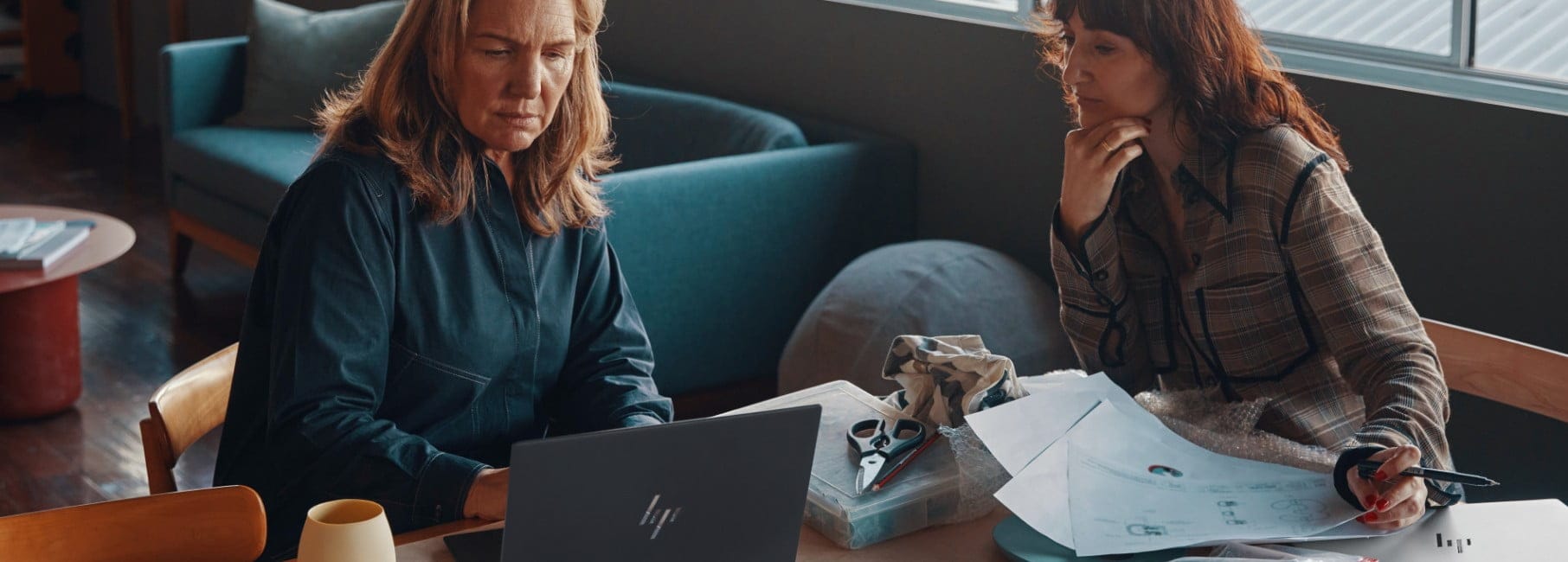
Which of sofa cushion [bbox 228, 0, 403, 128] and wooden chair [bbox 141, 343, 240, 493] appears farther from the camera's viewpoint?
sofa cushion [bbox 228, 0, 403, 128]

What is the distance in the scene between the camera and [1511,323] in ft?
8.05

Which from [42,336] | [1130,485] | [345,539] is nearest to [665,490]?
[345,539]

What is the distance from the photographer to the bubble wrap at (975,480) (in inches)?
54.8

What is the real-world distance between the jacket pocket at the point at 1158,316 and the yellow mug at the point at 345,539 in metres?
1.01

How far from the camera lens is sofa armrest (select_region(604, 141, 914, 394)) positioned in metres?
3.21

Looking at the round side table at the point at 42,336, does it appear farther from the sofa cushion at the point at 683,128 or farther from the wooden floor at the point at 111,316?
the sofa cushion at the point at 683,128

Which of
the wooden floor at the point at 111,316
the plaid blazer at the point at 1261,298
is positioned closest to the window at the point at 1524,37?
the plaid blazer at the point at 1261,298

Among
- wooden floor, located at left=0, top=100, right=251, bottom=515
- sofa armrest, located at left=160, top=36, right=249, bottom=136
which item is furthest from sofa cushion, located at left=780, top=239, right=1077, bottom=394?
sofa armrest, located at left=160, top=36, right=249, bottom=136

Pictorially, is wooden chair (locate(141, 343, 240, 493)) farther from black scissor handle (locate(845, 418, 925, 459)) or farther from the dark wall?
the dark wall

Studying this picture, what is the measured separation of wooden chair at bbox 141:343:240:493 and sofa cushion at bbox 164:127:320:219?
2411mm

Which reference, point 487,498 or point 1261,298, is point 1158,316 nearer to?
point 1261,298

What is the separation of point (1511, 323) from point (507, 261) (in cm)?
170

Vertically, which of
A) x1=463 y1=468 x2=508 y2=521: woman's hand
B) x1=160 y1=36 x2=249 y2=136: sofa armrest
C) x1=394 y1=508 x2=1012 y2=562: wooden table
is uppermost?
x1=394 y1=508 x2=1012 y2=562: wooden table

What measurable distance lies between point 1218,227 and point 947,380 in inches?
16.2
